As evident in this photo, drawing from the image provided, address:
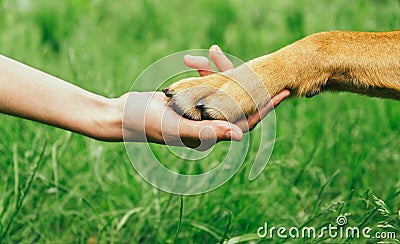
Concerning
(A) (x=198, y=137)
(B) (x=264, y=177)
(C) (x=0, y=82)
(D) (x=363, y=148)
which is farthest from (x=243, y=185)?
(C) (x=0, y=82)

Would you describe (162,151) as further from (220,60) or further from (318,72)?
(318,72)

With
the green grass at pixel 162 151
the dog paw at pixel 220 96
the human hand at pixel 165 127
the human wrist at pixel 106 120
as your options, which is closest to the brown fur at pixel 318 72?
the dog paw at pixel 220 96

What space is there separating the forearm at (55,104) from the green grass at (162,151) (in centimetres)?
54

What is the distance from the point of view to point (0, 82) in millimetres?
2377

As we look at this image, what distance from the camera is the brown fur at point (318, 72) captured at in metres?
2.66

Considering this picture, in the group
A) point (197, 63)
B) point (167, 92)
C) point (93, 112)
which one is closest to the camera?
point (93, 112)

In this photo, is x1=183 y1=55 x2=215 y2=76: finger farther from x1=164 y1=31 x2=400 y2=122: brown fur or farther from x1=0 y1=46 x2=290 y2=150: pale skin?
x1=0 y1=46 x2=290 y2=150: pale skin

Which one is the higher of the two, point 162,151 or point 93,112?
point 162,151

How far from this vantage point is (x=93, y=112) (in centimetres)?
250

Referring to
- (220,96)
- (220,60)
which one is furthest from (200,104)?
(220,60)

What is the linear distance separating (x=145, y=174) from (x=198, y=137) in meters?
0.89

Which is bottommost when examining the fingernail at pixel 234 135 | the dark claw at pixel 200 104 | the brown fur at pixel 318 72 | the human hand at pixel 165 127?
the fingernail at pixel 234 135

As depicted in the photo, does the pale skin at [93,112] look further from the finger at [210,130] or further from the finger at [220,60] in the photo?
the finger at [220,60]

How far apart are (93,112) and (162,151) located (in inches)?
59.4
